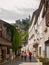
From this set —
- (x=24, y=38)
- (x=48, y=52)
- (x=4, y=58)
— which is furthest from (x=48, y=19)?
(x=24, y=38)

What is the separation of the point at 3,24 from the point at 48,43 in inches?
525

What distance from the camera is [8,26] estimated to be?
140ft

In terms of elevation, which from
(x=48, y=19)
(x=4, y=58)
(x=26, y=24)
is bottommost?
(x=4, y=58)

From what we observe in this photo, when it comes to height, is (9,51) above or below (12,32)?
below

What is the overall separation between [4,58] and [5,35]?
21.3 ft

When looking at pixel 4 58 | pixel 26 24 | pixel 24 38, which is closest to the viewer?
pixel 4 58

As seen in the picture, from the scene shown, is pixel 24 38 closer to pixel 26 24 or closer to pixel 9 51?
pixel 26 24

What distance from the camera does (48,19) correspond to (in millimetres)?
17297

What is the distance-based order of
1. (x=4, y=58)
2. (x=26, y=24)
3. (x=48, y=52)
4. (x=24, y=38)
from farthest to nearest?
(x=26, y=24) → (x=24, y=38) → (x=4, y=58) → (x=48, y=52)

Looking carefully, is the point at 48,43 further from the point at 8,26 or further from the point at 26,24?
the point at 26,24

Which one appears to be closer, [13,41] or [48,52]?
[48,52]

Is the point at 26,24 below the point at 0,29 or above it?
above

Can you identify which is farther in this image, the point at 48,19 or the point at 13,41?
the point at 13,41

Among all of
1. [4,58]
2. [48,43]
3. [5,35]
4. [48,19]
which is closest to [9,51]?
[5,35]
